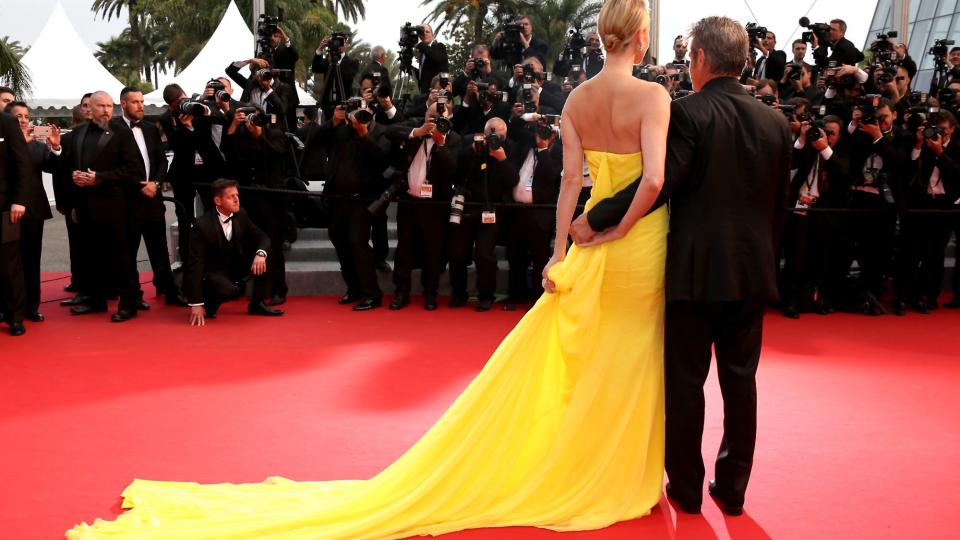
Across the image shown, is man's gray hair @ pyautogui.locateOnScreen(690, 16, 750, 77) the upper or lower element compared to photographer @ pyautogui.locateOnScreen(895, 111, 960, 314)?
upper

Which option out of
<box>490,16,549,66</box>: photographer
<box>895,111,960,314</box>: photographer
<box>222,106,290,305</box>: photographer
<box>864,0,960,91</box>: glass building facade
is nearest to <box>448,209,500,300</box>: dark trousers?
<box>222,106,290,305</box>: photographer

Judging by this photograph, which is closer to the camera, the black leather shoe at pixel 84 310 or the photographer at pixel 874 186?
the black leather shoe at pixel 84 310

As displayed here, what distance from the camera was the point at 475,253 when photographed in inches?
307

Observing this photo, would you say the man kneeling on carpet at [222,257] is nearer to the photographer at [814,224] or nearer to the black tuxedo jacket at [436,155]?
the black tuxedo jacket at [436,155]

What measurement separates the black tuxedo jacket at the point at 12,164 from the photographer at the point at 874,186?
6.24 m

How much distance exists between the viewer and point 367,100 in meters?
7.84

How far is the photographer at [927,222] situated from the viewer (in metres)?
7.94

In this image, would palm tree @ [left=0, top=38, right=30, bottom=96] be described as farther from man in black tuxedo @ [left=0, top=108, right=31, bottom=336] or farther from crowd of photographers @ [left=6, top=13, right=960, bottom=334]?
man in black tuxedo @ [left=0, top=108, right=31, bottom=336]

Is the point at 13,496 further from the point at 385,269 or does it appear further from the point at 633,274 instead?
the point at 385,269

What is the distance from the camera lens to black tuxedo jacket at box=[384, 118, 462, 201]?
7746mm

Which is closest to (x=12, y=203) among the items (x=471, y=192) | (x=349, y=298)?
(x=349, y=298)

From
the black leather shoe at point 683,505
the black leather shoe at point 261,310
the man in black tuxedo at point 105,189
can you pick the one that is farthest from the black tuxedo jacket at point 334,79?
the black leather shoe at point 683,505

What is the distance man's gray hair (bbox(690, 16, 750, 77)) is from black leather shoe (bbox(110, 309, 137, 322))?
5.29 metres

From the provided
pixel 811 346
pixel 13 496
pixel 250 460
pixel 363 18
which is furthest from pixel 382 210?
pixel 363 18
